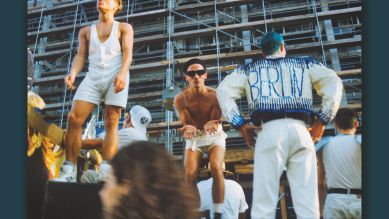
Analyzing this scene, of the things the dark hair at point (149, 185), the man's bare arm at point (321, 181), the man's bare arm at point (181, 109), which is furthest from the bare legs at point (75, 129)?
the man's bare arm at point (321, 181)

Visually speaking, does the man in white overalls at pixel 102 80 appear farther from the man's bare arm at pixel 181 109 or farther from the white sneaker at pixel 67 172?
the man's bare arm at pixel 181 109

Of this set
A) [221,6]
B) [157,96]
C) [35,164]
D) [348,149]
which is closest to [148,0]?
[221,6]

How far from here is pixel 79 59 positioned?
252 centimetres

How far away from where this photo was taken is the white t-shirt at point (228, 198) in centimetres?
229

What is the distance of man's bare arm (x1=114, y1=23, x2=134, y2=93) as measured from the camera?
2369 millimetres

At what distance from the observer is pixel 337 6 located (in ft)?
8.30

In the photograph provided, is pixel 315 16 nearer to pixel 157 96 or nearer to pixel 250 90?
pixel 250 90

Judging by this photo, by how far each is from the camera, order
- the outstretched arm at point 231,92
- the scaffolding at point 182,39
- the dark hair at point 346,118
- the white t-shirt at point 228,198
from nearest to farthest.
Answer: the outstretched arm at point 231,92 < the dark hair at point 346,118 < the white t-shirt at point 228,198 < the scaffolding at point 182,39

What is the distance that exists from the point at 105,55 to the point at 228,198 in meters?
1.25

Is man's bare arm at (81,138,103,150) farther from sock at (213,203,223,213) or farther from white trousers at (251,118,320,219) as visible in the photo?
white trousers at (251,118,320,219)

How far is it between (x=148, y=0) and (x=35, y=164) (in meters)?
1.51

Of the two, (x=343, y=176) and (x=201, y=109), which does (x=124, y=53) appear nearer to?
(x=201, y=109)

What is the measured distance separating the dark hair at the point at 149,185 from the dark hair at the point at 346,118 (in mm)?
1350

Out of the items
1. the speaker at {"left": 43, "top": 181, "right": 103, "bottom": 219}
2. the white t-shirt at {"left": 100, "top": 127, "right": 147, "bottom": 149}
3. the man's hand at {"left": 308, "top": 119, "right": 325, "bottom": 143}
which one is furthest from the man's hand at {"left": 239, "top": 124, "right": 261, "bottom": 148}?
the speaker at {"left": 43, "top": 181, "right": 103, "bottom": 219}
